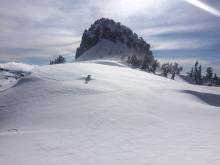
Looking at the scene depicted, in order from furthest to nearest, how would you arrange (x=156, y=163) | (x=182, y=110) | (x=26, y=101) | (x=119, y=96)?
(x=119, y=96)
(x=26, y=101)
(x=182, y=110)
(x=156, y=163)

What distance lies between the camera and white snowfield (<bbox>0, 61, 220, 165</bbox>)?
1248cm

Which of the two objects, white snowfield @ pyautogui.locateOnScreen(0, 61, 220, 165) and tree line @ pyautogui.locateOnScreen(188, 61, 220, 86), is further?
tree line @ pyautogui.locateOnScreen(188, 61, 220, 86)

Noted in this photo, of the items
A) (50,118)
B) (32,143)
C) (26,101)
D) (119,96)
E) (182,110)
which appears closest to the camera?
(32,143)

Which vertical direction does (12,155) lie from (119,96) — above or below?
below

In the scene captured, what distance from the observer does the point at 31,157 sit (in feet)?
42.0

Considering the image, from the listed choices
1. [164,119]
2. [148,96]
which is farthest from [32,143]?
[148,96]

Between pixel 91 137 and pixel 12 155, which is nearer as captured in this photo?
pixel 12 155

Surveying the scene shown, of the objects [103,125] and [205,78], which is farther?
[205,78]

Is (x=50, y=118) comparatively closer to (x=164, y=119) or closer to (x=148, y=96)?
(x=164, y=119)

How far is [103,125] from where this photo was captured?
Answer: 58.9 feet

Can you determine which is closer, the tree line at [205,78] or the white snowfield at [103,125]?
the white snowfield at [103,125]

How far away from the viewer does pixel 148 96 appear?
2662 centimetres

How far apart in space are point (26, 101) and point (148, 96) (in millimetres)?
11467

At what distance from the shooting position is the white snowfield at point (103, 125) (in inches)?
492
